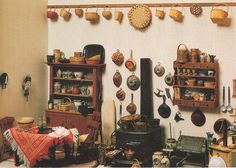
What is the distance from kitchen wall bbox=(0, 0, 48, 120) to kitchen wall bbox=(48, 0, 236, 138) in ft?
1.07

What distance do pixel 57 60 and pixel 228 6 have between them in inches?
118

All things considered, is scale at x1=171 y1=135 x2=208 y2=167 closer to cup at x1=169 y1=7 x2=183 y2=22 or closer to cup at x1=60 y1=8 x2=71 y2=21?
cup at x1=169 y1=7 x2=183 y2=22

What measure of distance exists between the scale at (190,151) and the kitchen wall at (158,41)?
0.33 m

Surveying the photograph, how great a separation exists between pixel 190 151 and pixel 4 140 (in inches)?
111

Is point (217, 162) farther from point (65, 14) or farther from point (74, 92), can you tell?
point (65, 14)

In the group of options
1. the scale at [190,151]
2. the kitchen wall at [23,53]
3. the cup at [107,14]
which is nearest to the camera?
the scale at [190,151]

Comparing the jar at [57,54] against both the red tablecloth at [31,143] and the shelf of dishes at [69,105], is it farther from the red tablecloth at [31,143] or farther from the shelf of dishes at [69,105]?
the red tablecloth at [31,143]

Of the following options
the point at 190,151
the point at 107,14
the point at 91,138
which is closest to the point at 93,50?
the point at 107,14

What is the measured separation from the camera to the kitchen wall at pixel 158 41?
20.1 ft

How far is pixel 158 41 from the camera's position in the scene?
6.59 meters

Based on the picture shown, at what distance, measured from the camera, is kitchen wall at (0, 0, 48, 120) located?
6.46m

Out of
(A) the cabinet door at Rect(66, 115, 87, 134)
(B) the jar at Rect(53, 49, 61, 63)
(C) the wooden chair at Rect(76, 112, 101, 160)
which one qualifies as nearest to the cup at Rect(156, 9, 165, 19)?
(C) the wooden chair at Rect(76, 112, 101, 160)

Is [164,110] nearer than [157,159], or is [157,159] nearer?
[157,159]

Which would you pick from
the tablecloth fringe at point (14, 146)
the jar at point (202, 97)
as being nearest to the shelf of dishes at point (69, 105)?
the tablecloth fringe at point (14, 146)
